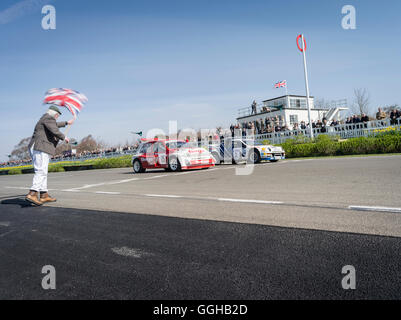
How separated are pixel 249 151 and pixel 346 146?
692cm

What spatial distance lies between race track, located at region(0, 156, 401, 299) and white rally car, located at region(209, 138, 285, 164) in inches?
443

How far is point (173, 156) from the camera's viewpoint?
14391 mm

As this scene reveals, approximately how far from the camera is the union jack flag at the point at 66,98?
6.94 m

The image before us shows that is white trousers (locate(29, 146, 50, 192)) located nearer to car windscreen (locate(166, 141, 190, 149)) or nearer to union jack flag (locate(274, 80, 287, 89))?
car windscreen (locate(166, 141, 190, 149))

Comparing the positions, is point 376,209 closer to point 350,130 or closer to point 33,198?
point 33,198

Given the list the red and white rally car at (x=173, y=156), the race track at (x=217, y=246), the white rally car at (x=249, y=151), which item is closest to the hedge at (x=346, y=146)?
the white rally car at (x=249, y=151)

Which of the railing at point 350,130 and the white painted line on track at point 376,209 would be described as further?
the railing at point 350,130

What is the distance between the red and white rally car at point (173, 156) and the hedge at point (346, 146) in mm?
9189

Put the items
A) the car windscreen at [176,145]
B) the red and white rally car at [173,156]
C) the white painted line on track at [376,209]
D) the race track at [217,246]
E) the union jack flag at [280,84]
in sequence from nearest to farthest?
the race track at [217,246]
the white painted line on track at [376,209]
the red and white rally car at [173,156]
the car windscreen at [176,145]
the union jack flag at [280,84]

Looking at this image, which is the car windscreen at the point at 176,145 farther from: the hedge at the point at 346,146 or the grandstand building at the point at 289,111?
the grandstand building at the point at 289,111

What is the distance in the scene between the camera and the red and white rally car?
46.7 ft

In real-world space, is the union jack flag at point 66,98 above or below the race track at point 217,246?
above

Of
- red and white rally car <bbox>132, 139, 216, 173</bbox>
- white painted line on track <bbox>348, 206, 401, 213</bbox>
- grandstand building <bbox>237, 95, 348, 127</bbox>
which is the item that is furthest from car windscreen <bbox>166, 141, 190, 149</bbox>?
grandstand building <bbox>237, 95, 348, 127</bbox>

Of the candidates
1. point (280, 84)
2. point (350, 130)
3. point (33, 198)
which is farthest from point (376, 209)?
point (280, 84)
